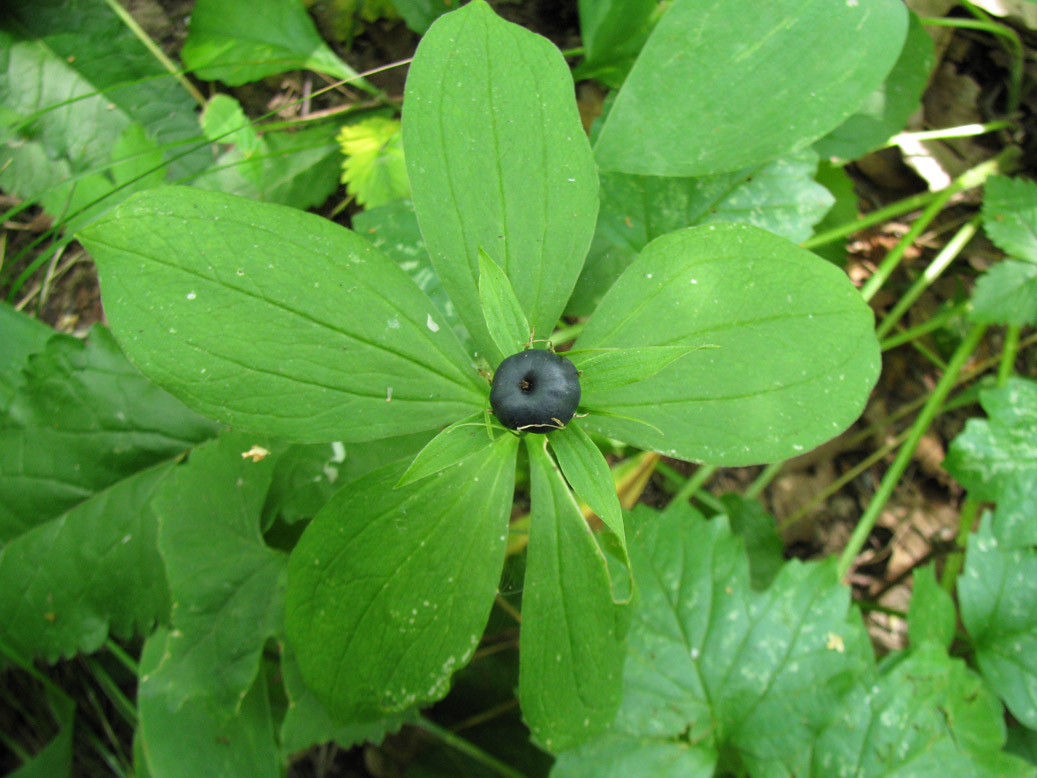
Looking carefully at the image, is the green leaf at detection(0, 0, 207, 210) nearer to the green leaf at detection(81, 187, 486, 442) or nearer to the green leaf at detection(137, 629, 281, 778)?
the green leaf at detection(81, 187, 486, 442)

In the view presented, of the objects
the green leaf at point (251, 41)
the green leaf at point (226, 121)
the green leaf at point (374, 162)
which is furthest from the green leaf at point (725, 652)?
the green leaf at point (251, 41)

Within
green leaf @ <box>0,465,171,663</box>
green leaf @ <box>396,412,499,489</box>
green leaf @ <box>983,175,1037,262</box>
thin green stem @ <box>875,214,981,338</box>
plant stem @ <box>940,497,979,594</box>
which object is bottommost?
plant stem @ <box>940,497,979,594</box>

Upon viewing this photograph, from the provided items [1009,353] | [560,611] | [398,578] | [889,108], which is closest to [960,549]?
[1009,353]

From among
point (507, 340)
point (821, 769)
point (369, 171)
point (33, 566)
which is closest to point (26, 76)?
point (369, 171)

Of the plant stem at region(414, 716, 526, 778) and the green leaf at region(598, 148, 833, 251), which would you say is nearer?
the green leaf at region(598, 148, 833, 251)

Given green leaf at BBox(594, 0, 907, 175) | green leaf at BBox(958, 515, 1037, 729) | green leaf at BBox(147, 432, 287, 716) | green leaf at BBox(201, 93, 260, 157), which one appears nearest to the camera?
green leaf at BBox(594, 0, 907, 175)

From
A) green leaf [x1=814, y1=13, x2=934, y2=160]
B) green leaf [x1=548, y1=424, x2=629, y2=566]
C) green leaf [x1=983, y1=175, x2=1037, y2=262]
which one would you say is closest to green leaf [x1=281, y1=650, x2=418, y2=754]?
green leaf [x1=548, y1=424, x2=629, y2=566]

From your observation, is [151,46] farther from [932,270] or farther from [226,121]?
[932,270]

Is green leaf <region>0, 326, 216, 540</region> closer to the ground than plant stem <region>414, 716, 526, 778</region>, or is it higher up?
higher up
